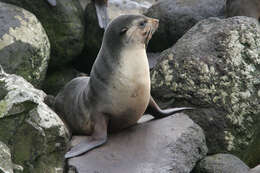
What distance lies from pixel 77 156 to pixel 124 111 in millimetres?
654

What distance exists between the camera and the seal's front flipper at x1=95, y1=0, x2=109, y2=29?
884 centimetres

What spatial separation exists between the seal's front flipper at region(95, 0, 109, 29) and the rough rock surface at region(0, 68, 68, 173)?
192 inches

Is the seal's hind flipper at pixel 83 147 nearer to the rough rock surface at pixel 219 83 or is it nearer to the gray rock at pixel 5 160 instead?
the gray rock at pixel 5 160

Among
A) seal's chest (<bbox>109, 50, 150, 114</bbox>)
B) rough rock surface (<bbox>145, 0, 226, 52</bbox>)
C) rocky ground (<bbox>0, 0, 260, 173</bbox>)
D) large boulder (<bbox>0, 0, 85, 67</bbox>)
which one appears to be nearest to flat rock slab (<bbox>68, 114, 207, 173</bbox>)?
rocky ground (<bbox>0, 0, 260, 173</bbox>)

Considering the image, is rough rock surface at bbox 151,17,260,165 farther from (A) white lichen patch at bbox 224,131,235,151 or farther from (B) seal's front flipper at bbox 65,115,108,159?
(B) seal's front flipper at bbox 65,115,108,159

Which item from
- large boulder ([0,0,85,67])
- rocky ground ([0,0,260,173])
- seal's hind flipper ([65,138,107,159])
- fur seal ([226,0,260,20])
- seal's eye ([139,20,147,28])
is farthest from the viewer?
fur seal ([226,0,260,20])

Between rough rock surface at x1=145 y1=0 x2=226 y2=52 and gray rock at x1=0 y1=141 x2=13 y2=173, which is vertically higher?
gray rock at x1=0 y1=141 x2=13 y2=173

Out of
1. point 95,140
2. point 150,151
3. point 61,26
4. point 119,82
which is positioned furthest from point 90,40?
point 150,151

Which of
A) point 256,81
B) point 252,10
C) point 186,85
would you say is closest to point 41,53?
point 186,85

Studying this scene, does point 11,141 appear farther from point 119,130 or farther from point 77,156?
point 119,130

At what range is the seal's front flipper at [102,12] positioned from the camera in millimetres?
8836

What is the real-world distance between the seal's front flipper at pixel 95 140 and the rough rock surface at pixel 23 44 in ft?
8.34

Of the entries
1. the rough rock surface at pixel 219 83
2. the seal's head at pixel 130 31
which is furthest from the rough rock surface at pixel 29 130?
the rough rock surface at pixel 219 83

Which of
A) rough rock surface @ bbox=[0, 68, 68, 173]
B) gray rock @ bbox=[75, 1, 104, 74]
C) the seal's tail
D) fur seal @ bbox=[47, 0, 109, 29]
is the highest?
rough rock surface @ bbox=[0, 68, 68, 173]
